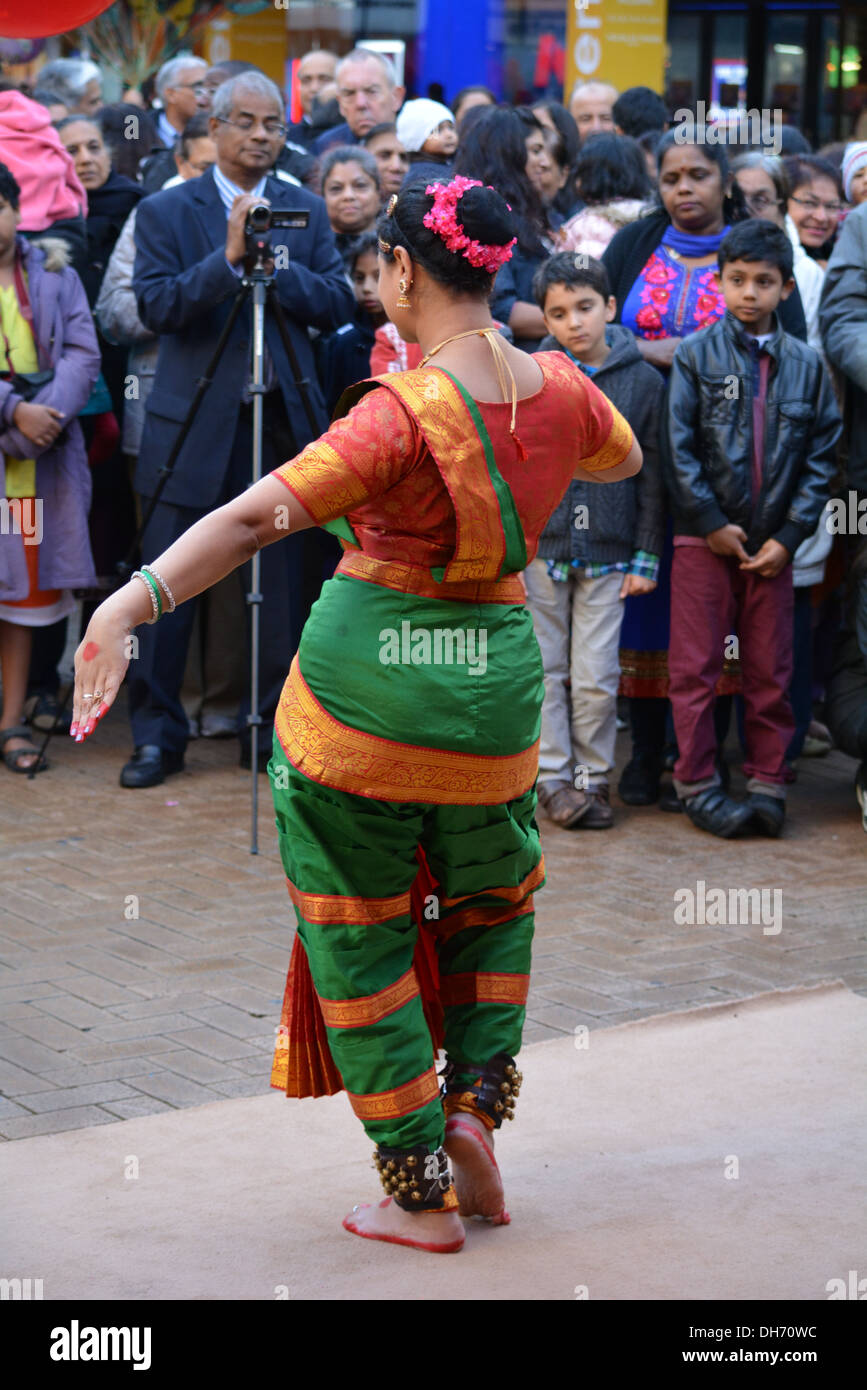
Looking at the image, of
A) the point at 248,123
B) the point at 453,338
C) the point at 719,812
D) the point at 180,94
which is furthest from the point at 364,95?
the point at 453,338

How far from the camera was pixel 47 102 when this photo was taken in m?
8.62

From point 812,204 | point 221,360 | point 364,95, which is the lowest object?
point 221,360

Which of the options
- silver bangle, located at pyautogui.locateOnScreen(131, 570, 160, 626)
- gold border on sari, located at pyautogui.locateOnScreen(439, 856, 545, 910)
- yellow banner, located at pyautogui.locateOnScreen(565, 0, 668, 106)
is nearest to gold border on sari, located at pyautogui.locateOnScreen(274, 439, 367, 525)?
silver bangle, located at pyautogui.locateOnScreen(131, 570, 160, 626)

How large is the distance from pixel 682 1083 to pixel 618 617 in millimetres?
2548

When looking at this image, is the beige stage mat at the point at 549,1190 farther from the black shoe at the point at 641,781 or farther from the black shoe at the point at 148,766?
the black shoe at the point at 148,766

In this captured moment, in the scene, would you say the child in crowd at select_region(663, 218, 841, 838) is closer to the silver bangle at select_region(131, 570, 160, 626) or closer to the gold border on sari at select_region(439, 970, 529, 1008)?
the gold border on sari at select_region(439, 970, 529, 1008)

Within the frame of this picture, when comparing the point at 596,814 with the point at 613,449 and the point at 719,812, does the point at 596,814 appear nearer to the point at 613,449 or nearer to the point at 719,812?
the point at 719,812

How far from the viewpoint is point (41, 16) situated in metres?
3.38

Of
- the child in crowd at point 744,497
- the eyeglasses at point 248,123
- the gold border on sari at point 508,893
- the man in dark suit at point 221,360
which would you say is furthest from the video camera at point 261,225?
the gold border on sari at point 508,893

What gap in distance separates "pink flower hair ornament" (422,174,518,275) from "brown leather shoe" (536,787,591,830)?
135 inches

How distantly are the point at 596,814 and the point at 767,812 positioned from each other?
1.94ft

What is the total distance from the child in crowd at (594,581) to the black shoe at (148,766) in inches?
57.3

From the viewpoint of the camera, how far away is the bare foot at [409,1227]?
3.27m
